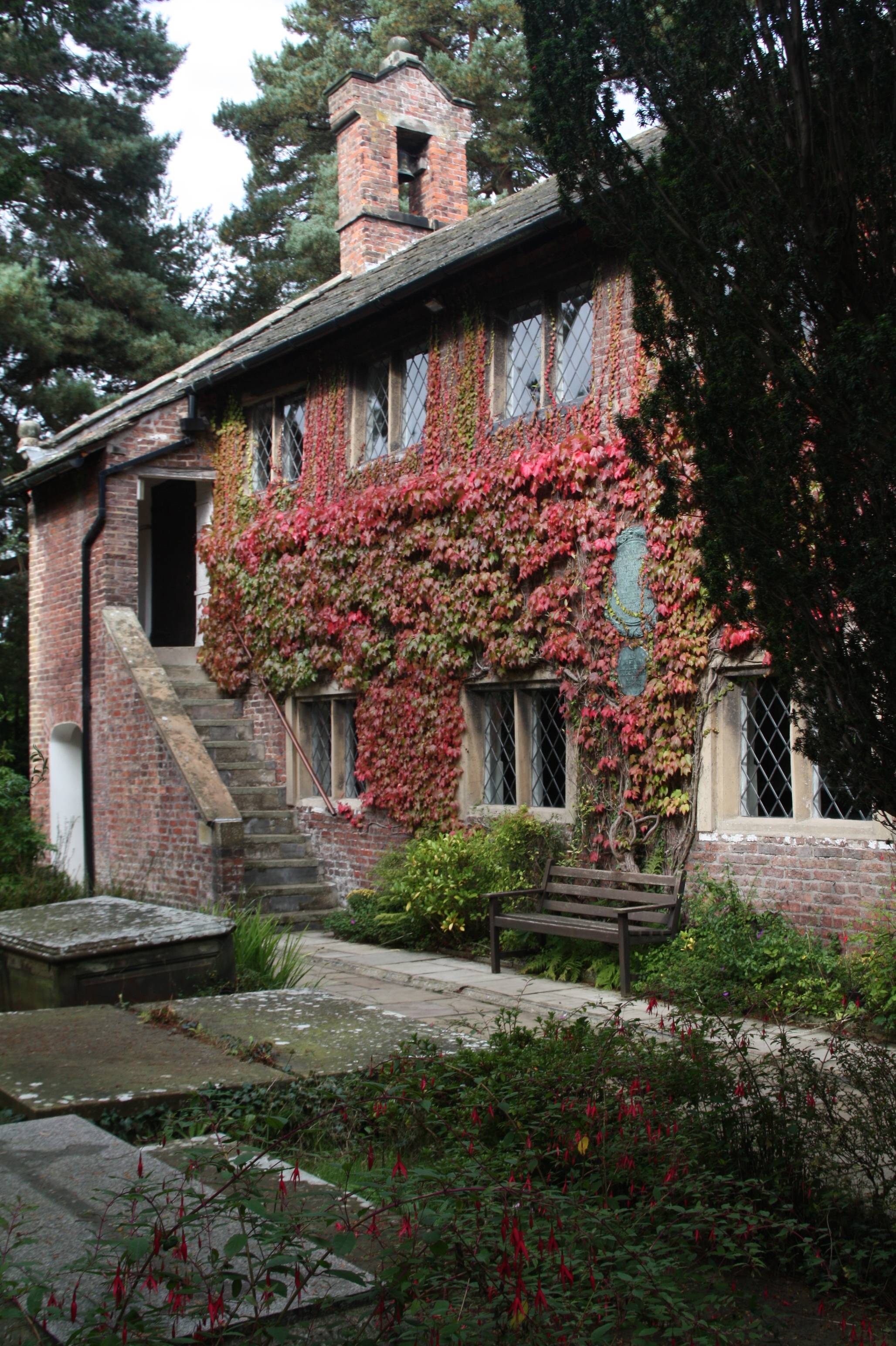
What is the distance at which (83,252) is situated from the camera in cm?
2153

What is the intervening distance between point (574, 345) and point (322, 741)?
18.2ft

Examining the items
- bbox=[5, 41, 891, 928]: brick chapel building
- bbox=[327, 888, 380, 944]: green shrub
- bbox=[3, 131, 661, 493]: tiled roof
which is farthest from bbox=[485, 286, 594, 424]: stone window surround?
bbox=[327, 888, 380, 944]: green shrub

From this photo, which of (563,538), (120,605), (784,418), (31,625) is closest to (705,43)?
(784,418)

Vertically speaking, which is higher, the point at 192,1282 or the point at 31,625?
the point at 31,625

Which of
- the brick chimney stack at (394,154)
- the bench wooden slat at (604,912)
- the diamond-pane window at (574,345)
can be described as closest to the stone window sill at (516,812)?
the bench wooden slat at (604,912)

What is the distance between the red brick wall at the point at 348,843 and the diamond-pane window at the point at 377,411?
154 inches

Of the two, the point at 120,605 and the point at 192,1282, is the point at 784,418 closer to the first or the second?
the point at 192,1282

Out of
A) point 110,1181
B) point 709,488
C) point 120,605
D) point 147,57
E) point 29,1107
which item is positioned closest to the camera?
point 110,1181

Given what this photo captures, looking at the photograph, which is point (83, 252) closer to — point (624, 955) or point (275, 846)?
point (275, 846)

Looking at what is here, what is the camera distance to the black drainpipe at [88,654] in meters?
14.4

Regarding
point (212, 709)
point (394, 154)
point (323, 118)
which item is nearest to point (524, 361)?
point (212, 709)

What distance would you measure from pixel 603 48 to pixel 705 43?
1.73ft

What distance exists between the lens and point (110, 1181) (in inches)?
116

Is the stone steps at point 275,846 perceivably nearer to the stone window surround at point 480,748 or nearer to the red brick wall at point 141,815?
the stone window surround at point 480,748
